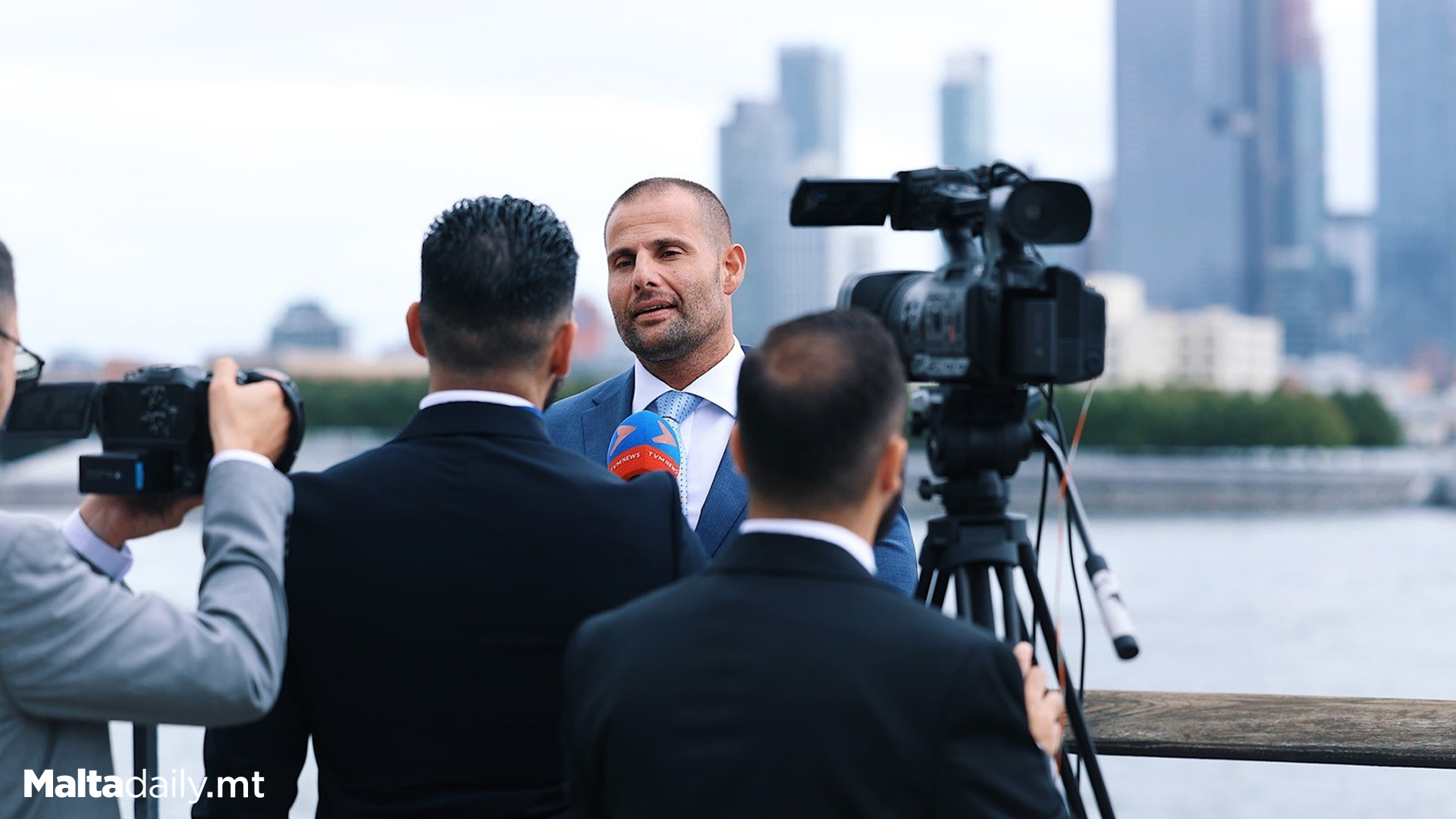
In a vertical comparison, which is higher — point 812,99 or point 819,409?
point 812,99

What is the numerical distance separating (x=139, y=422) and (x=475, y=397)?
0.44m

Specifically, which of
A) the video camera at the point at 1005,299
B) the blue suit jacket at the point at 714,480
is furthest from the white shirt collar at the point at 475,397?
the video camera at the point at 1005,299

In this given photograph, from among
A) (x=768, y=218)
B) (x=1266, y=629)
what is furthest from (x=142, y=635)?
(x=768, y=218)

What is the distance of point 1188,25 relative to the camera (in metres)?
160

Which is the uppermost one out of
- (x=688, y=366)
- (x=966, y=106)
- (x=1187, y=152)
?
(x=966, y=106)

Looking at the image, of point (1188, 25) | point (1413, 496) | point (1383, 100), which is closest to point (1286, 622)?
point (1413, 496)

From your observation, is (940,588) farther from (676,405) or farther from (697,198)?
(697,198)

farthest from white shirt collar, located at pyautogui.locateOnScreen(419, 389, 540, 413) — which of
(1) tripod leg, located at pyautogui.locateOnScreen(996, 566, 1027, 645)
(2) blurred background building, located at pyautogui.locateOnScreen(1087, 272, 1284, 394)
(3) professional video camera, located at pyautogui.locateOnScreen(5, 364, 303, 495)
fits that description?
(2) blurred background building, located at pyautogui.locateOnScreen(1087, 272, 1284, 394)

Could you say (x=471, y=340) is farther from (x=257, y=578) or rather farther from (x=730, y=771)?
(x=730, y=771)

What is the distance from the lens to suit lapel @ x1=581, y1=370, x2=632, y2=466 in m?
3.19

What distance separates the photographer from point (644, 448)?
8.22 ft

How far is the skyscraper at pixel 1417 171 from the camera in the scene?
16588cm

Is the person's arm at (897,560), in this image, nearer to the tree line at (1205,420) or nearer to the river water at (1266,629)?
the river water at (1266,629)

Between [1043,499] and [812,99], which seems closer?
[1043,499]
